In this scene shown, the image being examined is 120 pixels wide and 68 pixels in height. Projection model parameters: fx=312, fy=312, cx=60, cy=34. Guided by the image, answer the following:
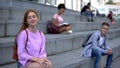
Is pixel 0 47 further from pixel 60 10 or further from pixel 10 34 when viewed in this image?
pixel 60 10

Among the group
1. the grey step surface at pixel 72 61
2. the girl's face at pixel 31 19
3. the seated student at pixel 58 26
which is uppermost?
the girl's face at pixel 31 19

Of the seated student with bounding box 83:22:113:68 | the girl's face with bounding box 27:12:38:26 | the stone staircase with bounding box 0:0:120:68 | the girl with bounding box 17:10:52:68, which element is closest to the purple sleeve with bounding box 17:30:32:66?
the girl with bounding box 17:10:52:68

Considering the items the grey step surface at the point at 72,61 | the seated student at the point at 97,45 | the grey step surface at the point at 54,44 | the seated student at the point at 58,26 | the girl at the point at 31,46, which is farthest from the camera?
the seated student at the point at 58,26

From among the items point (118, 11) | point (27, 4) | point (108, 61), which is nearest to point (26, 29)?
point (108, 61)

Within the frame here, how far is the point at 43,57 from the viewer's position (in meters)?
4.87

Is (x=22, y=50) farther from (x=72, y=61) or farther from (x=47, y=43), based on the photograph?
(x=47, y=43)

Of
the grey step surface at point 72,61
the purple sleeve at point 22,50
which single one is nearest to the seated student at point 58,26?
the grey step surface at point 72,61

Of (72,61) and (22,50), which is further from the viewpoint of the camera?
(72,61)

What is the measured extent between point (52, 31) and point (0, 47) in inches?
166

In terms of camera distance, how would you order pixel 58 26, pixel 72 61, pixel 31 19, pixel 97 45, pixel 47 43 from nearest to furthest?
pixel 31 19 < pixel 72 61 < pixel 47 43 < pixel 97 45 < pixel 58 26

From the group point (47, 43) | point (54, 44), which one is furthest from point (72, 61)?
point (54, 44)

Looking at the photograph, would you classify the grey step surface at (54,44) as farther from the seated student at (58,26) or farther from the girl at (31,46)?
the girl at (31,46)

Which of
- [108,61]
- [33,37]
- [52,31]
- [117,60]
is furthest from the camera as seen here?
[117,60]

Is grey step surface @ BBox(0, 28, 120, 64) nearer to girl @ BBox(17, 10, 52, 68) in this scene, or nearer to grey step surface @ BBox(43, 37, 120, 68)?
grey step surface @ BBox(43, 37, 120, 68)
